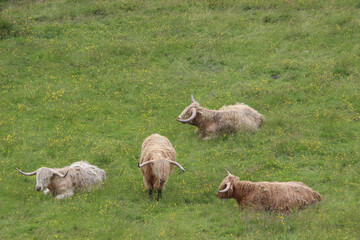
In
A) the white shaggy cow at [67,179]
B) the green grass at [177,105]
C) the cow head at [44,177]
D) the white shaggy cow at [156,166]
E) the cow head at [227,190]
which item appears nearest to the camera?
the green grass at [177,105]

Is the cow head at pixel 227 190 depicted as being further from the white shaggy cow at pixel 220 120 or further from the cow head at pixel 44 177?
the white shaggy cow at pixel 220 120

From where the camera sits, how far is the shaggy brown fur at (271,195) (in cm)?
1227

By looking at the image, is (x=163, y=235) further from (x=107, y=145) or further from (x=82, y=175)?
(x=107, y=145)

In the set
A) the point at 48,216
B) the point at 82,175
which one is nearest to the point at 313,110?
the point at 82,175

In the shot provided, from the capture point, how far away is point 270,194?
488 inches

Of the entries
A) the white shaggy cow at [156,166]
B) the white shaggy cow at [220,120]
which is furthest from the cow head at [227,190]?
the white shaggy cow at [220,120]

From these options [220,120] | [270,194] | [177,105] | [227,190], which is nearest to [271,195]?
[270,194]

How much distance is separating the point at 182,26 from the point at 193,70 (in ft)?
14.6

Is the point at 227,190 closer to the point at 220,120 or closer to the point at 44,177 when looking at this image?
the point at 44,177

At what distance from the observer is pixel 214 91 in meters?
21.1

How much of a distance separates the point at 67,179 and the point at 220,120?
245 inches

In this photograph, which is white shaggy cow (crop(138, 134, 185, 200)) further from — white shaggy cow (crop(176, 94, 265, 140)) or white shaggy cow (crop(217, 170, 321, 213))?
white shaggy cow (crop(176, 94, 265, 140))

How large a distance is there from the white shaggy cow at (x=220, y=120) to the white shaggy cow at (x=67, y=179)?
424cm

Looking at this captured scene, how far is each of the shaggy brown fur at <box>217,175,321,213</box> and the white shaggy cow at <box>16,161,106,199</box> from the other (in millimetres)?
3988
